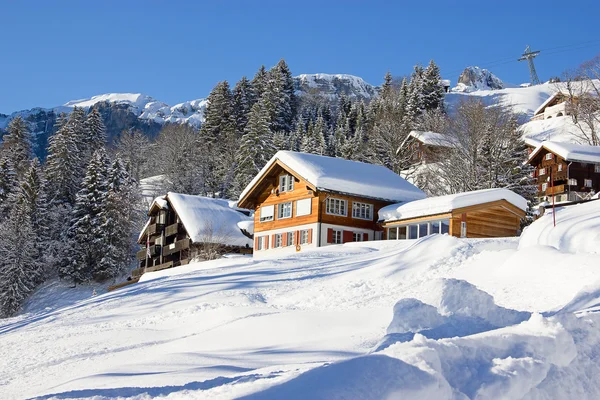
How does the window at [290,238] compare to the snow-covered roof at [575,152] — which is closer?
the window at [290,238]

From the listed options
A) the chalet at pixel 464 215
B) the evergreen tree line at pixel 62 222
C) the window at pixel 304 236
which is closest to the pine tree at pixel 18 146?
the evergreen tree line at pixel 62 222

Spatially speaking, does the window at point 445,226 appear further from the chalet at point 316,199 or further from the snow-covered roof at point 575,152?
the snow-covered roof at point 575,152

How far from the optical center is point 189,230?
1932 inches

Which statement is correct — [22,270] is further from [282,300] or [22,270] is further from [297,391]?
[297,391]

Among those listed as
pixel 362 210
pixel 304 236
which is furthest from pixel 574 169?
pixel 304 236

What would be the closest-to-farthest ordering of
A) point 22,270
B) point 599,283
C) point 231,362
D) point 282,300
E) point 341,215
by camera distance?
point 231,362 < point 599,283 < point 282,300 < point 341,215 < point 22,270

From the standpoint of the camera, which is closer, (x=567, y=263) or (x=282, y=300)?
(x=567, y=263)

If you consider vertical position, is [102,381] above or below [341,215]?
below

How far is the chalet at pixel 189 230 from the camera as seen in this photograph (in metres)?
48.8

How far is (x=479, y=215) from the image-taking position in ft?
116

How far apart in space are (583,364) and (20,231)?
54.1 m

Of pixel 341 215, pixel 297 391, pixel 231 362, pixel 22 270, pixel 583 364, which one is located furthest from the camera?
pixel 22 270

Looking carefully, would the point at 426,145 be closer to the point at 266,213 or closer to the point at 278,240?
the point at 266,213

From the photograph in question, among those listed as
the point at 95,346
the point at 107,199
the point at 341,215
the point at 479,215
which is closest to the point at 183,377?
the point at 95,346
